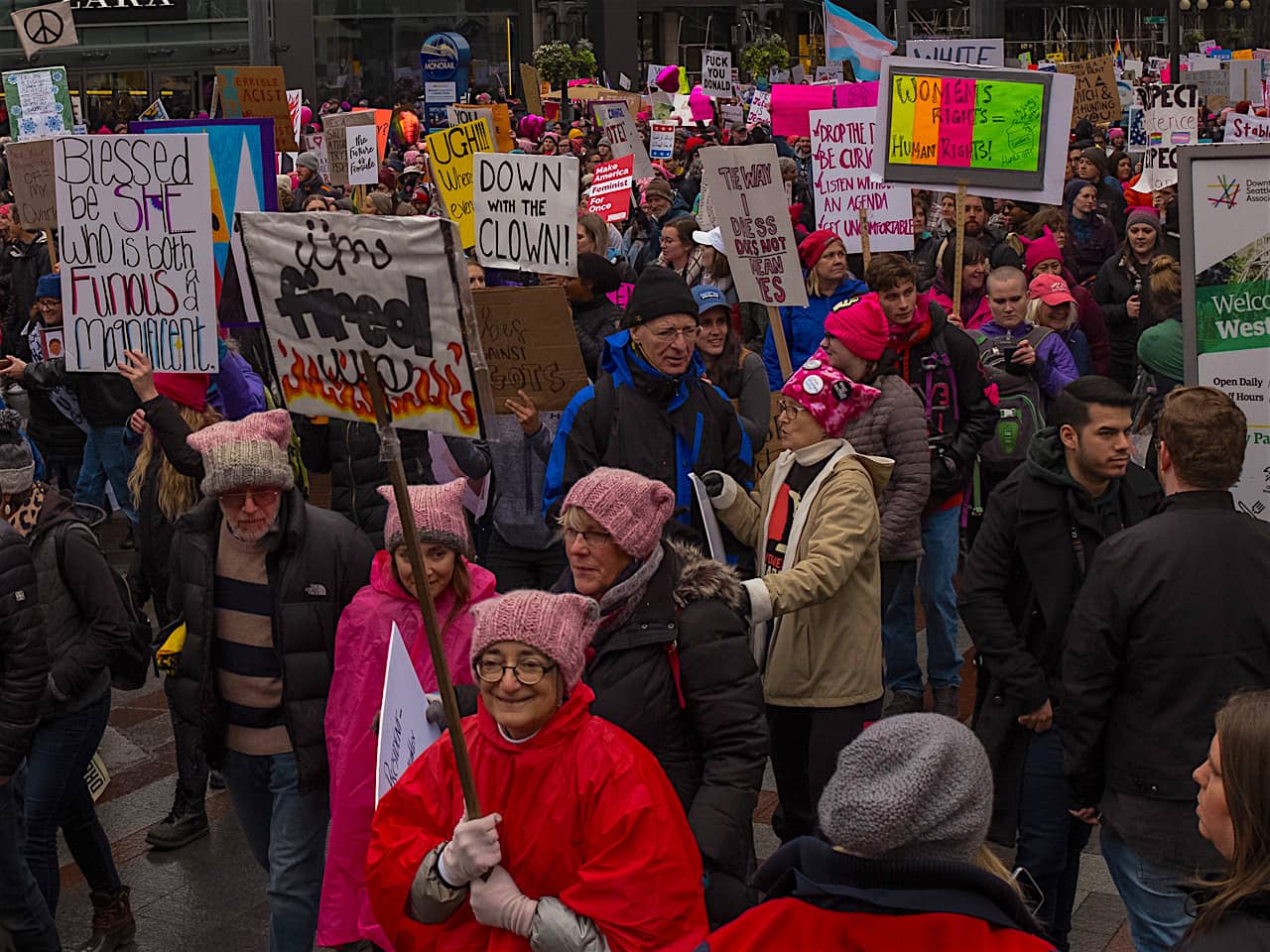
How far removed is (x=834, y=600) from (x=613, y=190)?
9341 millimetres

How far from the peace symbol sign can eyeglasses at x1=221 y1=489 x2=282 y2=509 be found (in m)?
13.8

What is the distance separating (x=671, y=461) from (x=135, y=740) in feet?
10.4

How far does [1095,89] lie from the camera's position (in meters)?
20.5

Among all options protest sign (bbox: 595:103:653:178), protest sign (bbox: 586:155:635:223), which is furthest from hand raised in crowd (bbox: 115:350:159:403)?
protest sign (bbox: 595:103:653:178)

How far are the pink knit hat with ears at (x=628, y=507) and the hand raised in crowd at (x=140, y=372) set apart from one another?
276 centimetres

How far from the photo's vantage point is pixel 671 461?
5.80 meters

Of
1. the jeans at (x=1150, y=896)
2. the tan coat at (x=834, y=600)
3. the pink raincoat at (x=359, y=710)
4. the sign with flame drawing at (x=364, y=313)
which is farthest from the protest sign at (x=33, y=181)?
the jeans at (x=1150, y=896)

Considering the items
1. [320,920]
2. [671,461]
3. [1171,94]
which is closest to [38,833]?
[320,920]

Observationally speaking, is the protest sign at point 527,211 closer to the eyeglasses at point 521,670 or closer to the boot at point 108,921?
the boot at point 108,921

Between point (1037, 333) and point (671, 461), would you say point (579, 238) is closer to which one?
point (1037, 333)

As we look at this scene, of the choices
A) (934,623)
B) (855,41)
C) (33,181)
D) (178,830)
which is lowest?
(178,830)

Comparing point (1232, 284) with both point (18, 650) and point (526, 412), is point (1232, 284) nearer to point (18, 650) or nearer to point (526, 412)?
point (526, 412)

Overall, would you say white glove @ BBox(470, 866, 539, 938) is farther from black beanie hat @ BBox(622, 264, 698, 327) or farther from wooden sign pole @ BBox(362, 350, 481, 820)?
black beanie hat @ BBox(622, 264, 698, 327)

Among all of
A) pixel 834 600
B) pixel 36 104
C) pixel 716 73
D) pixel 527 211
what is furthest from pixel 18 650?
Answer: pixel 716 73
